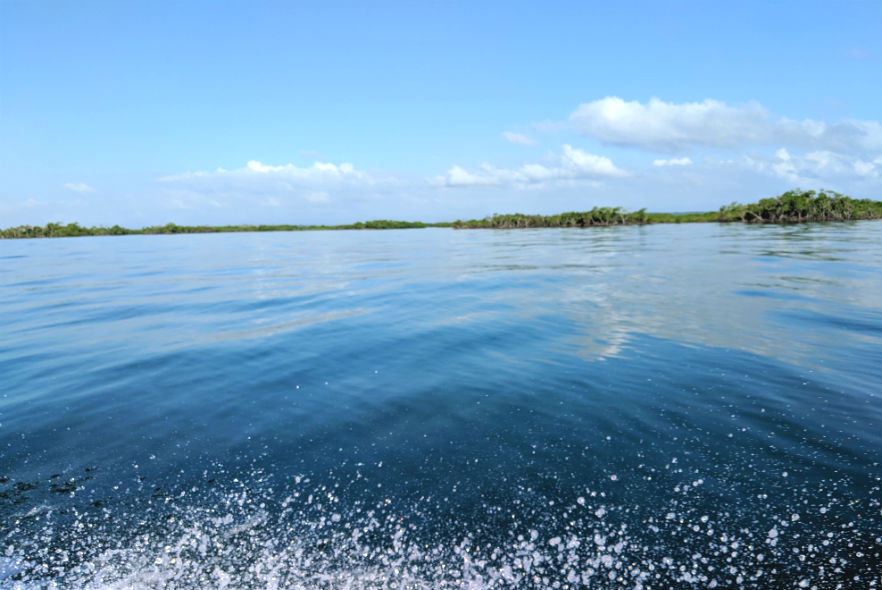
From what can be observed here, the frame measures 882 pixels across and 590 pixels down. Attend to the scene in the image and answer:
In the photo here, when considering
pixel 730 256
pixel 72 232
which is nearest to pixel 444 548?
pixel 730 256

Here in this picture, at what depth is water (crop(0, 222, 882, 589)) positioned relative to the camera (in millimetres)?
3520

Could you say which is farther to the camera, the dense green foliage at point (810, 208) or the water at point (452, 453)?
the dense green foliage at point (810, 208)

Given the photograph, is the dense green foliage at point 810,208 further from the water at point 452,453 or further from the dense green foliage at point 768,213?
the water at point 452,453

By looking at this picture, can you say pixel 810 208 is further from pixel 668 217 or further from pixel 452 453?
pixel 452 453

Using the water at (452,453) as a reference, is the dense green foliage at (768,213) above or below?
above

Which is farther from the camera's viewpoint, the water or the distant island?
the distant island

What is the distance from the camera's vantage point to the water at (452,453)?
11.5 ft

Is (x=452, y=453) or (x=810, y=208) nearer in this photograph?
(x=452, y=453)

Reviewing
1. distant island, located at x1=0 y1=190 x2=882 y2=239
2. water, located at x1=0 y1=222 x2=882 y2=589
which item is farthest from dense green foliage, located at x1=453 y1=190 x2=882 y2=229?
water, located at x1=0 y1=222 x2=882 y2=589

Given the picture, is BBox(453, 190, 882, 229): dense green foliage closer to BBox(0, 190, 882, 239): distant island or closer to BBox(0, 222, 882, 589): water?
BBox(0, 190, 882, 239): distant island

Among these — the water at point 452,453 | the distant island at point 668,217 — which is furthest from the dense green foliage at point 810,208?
the water at point 452,453

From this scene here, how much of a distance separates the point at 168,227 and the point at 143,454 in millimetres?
145233

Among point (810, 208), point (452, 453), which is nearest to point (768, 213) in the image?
point (810, 208)

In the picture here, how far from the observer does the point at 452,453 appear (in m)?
5.15
